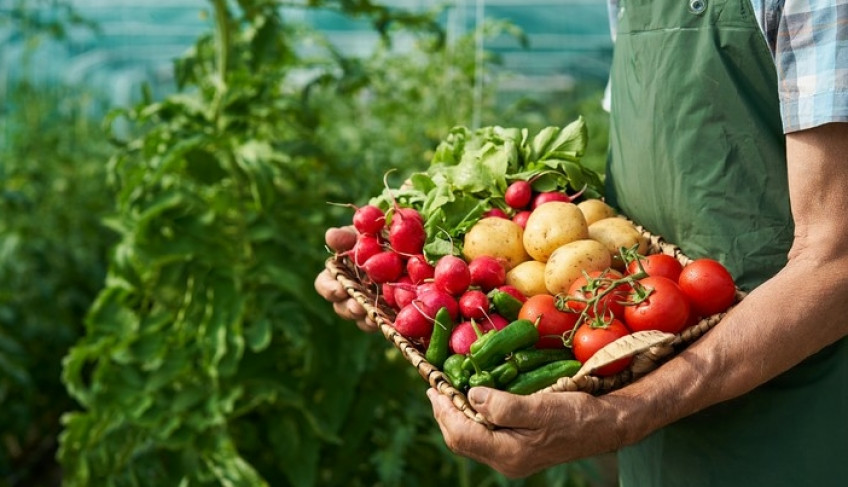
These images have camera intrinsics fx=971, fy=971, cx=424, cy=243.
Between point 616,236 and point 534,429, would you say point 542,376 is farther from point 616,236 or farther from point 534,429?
point 616,236

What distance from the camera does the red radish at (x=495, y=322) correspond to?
170 cm

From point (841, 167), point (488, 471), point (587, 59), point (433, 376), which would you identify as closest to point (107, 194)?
point (488, 471)

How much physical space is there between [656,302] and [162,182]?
197cm

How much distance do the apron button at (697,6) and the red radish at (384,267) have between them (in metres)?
0.73

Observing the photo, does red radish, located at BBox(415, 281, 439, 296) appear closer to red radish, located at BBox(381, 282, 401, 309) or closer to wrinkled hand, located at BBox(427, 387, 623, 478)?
red radish, located at BBox(381, 282, 401, 309)

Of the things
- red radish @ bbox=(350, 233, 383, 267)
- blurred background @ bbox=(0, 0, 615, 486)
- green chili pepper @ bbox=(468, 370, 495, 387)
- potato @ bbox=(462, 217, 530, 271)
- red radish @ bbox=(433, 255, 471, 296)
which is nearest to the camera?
green chili pepper @ bbox=(468, 370, 495, 387)

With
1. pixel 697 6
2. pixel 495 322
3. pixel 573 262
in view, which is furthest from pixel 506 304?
pixel 697 6

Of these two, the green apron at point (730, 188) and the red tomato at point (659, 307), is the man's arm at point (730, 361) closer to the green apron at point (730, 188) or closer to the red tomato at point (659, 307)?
the red tomato at point (659, 307)

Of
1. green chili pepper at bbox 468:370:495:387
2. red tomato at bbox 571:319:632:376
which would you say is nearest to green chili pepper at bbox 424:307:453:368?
green chili pepper at bbox 468:370:495:387

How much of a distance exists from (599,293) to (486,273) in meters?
0.27

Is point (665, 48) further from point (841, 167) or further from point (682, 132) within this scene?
point (841, 167)

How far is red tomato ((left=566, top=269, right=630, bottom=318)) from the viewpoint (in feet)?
5.30

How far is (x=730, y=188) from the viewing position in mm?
1694

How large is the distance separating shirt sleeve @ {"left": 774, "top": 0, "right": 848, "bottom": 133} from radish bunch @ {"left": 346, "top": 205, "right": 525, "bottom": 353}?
602 mm
